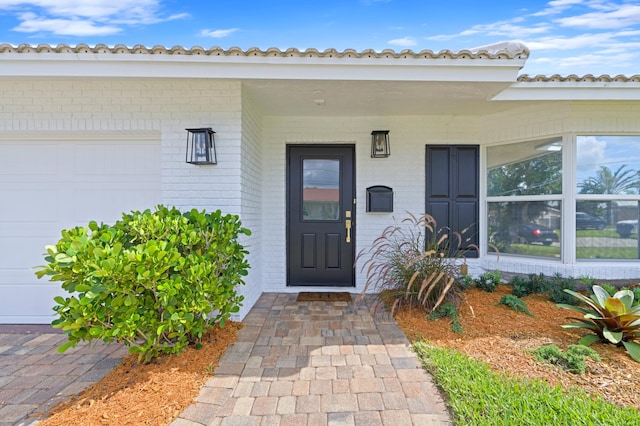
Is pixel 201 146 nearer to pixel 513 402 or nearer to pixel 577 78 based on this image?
pixel 513 402

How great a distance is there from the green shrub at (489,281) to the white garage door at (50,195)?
4.17 meters

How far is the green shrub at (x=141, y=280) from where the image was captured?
2.10 m

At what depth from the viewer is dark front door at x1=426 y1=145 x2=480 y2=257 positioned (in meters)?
4.68

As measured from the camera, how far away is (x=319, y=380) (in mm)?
2275

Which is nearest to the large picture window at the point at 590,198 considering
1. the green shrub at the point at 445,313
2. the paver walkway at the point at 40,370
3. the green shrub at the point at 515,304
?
the green shrub at the point at 515,304

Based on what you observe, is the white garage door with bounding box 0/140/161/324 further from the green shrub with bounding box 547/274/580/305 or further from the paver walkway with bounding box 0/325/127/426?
the green shrub with bounding box 547/274/580/305

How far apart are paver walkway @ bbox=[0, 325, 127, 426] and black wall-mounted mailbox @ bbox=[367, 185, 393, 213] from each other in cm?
330

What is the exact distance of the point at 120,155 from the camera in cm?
370

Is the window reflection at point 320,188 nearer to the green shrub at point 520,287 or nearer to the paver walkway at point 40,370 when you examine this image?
the green shrub at point 520,287

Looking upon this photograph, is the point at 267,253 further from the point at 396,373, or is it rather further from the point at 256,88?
the point at 396,373

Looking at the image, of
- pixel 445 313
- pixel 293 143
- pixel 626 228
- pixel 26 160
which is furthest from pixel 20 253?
pixel 626 228

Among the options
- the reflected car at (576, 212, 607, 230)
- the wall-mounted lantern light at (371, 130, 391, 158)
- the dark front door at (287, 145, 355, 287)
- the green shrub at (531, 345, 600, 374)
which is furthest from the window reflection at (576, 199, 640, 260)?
the dark front door at (287, 145, 355, 287)

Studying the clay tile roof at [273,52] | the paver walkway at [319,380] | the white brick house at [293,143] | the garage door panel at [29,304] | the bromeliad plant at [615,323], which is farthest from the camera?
the garage door panel at [29,304]

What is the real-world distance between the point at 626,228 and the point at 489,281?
5.80ft
